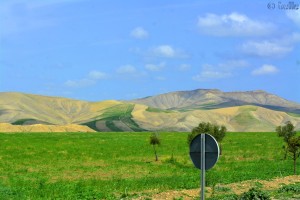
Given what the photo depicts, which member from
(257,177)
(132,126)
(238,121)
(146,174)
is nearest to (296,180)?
(257,177)

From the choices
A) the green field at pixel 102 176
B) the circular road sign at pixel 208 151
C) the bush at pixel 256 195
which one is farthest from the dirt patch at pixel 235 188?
the circular road sign at pixel 208 151

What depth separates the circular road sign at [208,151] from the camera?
12.5m

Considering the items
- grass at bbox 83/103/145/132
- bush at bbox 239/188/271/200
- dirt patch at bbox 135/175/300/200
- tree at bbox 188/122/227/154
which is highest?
grass at bbox 83/103/145/132

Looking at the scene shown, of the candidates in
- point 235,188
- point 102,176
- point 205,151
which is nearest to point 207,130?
point 102,176

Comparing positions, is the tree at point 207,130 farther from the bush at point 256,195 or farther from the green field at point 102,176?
the bush at point 256,195

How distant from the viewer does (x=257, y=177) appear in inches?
1187

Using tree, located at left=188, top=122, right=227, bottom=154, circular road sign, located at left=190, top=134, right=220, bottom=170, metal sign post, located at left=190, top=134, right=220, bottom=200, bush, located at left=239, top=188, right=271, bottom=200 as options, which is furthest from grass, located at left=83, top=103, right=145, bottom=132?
metal sign post, located at left=190, top=134, right=220, bottom=200

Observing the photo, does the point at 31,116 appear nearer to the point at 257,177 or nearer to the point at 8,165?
the point at 8,165

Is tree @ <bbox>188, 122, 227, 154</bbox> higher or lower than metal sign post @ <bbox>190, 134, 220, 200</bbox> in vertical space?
higher

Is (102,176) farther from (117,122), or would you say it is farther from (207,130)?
(117,122)

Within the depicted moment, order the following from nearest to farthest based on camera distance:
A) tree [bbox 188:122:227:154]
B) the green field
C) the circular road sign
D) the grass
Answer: the circular road sign, the green field, tree [bbox 188:122:227:154], the grass

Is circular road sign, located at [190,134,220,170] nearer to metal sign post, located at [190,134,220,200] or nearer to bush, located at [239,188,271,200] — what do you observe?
metal sign post, located at [190,134,220,200]

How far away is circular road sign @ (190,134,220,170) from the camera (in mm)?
12469

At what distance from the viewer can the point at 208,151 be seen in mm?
12672
